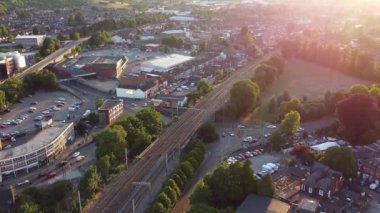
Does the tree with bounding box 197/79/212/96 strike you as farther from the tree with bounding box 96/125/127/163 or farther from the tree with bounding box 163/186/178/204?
the tree with bounding box 163/186/178/204


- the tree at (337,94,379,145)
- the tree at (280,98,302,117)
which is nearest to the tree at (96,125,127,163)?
the tree at (280,98,302,117)

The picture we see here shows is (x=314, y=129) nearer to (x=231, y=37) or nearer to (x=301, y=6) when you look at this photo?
(x=231, y=37)

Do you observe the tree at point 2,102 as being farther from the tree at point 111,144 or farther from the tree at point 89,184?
the tree at point 89,184

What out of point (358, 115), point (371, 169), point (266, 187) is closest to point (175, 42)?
point (358, 115)

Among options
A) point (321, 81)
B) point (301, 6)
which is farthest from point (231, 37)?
point (301, 6)

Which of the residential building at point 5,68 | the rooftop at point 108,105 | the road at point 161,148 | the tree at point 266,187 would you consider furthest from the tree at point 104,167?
the residential building at point 5,68
